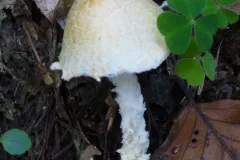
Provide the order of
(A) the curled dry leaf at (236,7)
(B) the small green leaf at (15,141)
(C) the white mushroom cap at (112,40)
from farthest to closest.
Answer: (A) the curled dry leaf at (236,7) < (B) the small green leaf at (15,141) < (C) the white mushroom cap at (112,40)

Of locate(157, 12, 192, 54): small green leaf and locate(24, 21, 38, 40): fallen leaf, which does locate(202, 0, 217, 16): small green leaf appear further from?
locate(24, 21, 38, 40): fallen leaf

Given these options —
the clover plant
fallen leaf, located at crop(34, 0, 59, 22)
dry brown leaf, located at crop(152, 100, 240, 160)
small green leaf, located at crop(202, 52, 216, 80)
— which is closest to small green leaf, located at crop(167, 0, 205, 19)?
the clover plant

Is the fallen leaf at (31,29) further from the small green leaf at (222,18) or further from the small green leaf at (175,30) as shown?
the small green leaf at (222,18)

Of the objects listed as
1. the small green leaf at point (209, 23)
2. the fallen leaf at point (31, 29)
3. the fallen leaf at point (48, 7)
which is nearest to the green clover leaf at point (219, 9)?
the small green leaf at point (209, 23)

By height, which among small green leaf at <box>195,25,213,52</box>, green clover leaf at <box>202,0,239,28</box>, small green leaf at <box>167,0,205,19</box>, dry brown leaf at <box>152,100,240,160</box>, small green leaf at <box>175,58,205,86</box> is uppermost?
small green leaf at <box>167,0,205,19</box>

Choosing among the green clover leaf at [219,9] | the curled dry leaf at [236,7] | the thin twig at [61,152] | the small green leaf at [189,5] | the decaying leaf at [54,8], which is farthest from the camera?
the decaying leaf at [54,8]

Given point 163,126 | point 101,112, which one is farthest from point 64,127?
point 163,126
